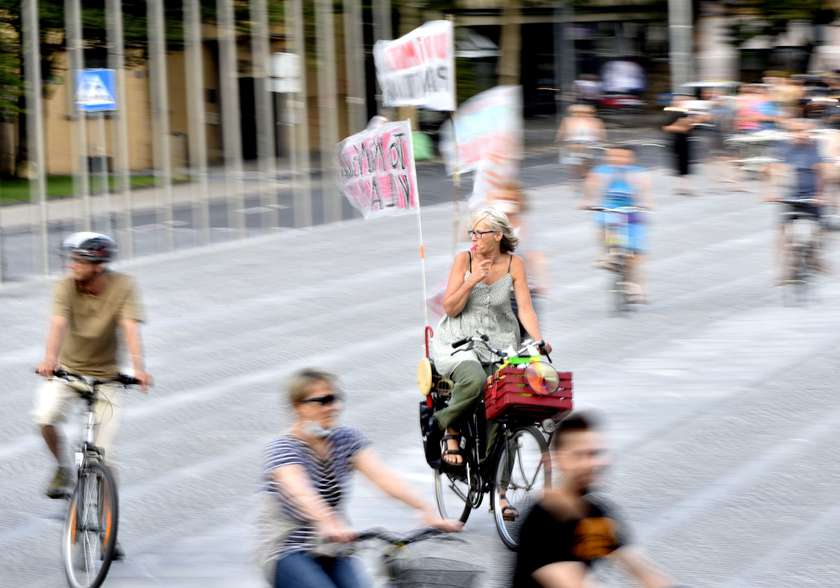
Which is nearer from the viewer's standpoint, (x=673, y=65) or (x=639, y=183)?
(x=639, y=183)

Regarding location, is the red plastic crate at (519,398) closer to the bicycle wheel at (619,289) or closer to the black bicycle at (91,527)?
the black bicycle at (91,527)

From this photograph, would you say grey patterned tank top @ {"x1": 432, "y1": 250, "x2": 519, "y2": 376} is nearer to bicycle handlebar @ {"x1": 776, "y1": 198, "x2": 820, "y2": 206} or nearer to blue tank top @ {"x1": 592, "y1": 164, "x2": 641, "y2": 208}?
blue tank top @ {"x1": 592, "y1": 164, "x2": 641, "y2": 208}

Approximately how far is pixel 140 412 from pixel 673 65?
2779cm

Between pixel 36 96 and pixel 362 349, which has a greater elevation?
pixel 36 96

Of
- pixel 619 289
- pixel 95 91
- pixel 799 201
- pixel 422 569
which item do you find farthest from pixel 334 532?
pixel 95 91

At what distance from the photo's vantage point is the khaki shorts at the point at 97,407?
26.7ft

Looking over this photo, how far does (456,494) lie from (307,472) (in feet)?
10.3

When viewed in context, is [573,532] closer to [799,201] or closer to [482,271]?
[482,271]

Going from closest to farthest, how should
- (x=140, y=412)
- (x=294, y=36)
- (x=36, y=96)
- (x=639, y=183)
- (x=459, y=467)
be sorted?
(x=459, y=467) → (x=140, y=412) → (x=639, y=183) → (x=36, y=96) → (x=294, y=36)

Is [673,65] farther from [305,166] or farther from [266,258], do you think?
[266,258]

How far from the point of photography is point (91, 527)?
7543 millimetres

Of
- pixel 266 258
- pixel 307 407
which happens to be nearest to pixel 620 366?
pixel 307 407

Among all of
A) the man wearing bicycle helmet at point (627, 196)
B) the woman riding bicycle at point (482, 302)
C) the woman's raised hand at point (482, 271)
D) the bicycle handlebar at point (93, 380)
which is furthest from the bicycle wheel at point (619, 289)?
the bicycle handlebar at point (93, 380)

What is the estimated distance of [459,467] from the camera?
8.29 metres
